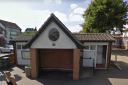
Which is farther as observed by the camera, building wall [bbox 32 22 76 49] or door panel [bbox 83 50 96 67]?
door panel [bbox 83 50 96 67]

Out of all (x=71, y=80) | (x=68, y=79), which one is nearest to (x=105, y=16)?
(x=68, y=79)

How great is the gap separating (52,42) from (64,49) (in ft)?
8.86

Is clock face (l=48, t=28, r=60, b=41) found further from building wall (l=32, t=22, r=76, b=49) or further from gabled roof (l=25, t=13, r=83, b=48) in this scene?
gabled roof (l=25, t=13, r=83, b=48)

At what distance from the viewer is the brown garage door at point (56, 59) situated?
17.2 meters

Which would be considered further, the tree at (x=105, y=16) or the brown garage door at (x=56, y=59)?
the tree at (x=105, y=16)

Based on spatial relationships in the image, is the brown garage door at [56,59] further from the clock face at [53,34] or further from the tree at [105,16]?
the tree at [105,16]

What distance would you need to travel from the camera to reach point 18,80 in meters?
14.0

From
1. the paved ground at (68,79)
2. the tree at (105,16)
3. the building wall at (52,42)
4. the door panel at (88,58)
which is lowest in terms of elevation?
the paved ground at (68,79)

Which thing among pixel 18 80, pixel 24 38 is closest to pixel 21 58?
pixel 24 38

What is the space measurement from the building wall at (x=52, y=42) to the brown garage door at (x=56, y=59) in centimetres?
280

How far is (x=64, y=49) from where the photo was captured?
55.3 feet

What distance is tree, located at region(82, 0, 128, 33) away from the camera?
1486 inches

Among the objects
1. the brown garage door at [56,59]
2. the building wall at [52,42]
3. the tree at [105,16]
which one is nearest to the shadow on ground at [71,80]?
the brown garage door at [56,59]

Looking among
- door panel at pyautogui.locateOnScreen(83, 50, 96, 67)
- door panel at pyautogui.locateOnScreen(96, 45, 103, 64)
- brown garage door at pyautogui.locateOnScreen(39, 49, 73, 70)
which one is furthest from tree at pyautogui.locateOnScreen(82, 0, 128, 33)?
brown garage door at pyautogui.locateOnScreen(39, 49, 73, 70)
